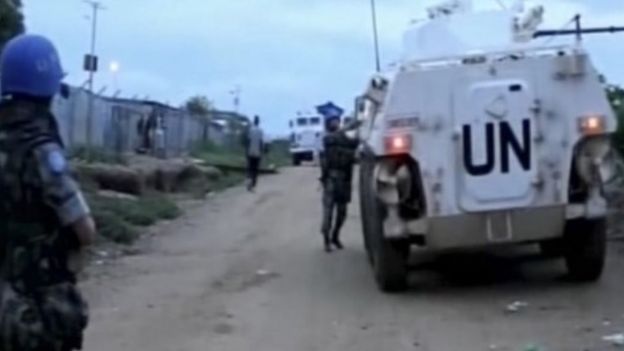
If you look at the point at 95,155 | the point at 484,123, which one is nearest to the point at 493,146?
the point at 484,123

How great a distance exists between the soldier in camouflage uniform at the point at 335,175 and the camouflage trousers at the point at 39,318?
44.4 ft

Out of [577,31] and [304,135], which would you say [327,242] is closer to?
[577,31]

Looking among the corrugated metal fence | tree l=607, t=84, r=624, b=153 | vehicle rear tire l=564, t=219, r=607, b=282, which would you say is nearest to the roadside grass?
the corrugated metal fence

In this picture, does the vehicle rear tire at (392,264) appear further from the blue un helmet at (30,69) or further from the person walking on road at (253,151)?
the person walking on road at (253,151)

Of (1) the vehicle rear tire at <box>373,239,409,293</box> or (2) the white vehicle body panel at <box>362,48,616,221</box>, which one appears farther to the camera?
(1) the vehicle rear tire at <box>373,239,409,293</box>

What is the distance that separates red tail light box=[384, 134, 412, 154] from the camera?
14812 mm

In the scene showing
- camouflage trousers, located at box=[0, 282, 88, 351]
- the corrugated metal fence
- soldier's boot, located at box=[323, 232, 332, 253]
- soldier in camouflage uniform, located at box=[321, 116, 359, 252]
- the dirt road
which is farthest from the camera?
the corrugated metal fence

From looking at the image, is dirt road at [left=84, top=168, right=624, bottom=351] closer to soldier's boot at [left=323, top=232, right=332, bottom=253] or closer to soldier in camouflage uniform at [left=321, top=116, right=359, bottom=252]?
soldier's boot at [left=323, top=232, right=332, bottom=253]

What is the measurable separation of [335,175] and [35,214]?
1444 centimetres

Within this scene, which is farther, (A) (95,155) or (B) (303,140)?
(B) (303,140)

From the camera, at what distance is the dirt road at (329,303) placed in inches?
512

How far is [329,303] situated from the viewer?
15.5 m

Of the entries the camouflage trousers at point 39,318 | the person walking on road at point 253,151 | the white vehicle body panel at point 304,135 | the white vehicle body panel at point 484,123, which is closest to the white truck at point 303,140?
the white vehicle body panel at point 304,135

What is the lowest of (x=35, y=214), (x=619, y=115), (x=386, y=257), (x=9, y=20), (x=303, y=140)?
(x=35, y=214)
